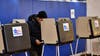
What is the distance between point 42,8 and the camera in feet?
19.7

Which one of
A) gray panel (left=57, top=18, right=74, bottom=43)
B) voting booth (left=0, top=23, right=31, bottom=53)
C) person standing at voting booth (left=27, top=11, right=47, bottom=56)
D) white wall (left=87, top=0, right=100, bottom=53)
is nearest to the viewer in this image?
voting booth (left=0, top=23, right=31, bottom=53)

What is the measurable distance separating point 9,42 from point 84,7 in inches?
179

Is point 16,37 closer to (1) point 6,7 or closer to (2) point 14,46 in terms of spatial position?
(2) point 14,46

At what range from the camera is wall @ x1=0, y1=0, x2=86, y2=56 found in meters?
4.97

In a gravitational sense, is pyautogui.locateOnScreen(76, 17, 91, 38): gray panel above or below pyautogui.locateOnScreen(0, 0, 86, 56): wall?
below

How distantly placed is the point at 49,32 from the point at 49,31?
2 centimetres

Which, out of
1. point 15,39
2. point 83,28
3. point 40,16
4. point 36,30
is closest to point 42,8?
point 83,28

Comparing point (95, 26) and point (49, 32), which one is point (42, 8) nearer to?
point (95, 26)


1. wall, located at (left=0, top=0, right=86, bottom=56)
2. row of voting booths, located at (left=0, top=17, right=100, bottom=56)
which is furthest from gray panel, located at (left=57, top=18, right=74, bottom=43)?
wall, located at (left=0, top=0, right=86, bottom=56)

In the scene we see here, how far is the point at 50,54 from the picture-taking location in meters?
6.27

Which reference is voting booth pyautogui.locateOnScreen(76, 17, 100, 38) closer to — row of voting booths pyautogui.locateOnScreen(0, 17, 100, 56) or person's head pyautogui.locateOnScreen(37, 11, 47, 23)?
row of voting booths pyautogui.locateOnScreen(0, 17, 100, 56)

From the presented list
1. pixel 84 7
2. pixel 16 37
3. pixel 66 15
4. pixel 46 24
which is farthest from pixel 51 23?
pixel 84 7

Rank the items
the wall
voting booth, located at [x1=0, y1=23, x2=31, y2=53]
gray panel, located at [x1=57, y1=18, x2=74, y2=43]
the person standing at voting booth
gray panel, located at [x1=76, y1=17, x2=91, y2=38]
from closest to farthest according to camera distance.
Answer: voting booth, located at [x1=0, y1=23, x2=31, y2=53]
the person standing at voting booth
gray panel, located at [x1=57, y1=18, x2=74, y2=43]
the wall
gray panel, located at [x1=76, y1=17, x2=91, y2=38]

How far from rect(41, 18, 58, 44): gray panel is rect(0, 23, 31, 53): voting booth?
718 millimetres
